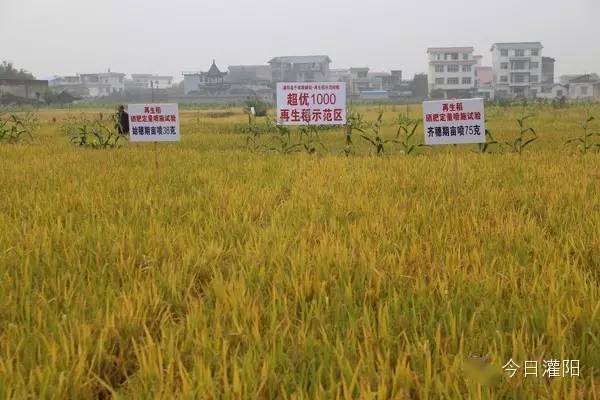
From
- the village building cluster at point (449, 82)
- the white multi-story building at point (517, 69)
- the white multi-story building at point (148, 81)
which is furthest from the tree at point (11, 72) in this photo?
the white multi-story building at point (517, 69)

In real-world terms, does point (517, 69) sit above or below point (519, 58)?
below

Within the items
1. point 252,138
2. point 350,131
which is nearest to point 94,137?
point 252,138

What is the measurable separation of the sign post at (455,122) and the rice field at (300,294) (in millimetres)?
508

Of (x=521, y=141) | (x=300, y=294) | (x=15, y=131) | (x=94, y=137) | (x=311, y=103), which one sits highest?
(x=311, y=103)

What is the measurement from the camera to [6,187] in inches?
162

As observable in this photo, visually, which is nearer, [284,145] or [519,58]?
[284,145]

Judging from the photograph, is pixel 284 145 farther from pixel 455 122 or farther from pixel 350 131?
pixel 455 122

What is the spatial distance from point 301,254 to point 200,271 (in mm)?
398

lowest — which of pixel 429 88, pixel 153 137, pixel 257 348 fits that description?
pixel 257 348

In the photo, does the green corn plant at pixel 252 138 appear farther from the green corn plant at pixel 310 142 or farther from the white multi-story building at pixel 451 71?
the white multi-story building at pixel 451 71

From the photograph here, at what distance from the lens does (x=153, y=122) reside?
215 inches

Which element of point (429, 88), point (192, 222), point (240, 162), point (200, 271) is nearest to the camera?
point (200, 271)

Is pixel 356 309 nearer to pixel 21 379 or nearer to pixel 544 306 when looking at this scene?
pixel 544 306

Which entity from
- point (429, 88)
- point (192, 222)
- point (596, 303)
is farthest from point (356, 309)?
point (429, 88)
